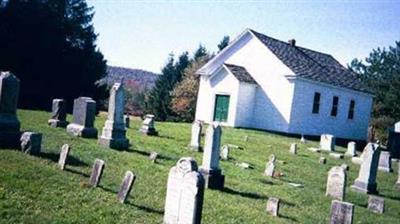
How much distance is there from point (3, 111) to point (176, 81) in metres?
51.8

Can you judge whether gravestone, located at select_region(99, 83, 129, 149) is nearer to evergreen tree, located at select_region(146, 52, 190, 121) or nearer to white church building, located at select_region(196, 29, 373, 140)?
white church building, located at select_region(196, 29, 373, 140)

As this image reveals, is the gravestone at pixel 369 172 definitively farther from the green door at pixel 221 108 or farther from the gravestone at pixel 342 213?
the green door at pixel 221 108

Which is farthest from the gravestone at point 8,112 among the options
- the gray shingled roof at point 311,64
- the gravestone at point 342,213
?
the gray shingled roof at point 311,64

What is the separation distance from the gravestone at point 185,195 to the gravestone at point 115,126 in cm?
765

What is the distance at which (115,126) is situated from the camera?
14844 mm

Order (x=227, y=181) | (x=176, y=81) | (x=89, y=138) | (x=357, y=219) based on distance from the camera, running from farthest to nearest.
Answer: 1. (x=176, y=81)
2. (x=89, y=138)
3. (x=227, y=181)
4. (x=357, y=219)

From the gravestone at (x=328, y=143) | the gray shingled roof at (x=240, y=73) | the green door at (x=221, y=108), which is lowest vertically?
the gravestone at (x=328, y=143)

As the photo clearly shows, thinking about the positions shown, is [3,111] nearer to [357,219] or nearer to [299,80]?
[357,219]

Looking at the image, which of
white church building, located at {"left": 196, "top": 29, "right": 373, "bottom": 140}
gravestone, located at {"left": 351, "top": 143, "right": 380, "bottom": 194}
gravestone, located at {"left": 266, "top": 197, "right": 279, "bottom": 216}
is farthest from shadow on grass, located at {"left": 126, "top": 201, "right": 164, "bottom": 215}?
white church building, located at {"left": 196, "top": 29, "right": 373, "bottom": 140}

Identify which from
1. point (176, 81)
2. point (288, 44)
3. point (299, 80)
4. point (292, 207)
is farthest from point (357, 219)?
point (176, 81)

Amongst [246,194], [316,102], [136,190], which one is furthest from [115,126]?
[316,102]

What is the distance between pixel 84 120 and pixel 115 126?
4.89ft

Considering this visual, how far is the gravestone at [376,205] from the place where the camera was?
11648mm

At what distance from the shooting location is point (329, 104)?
34.8m
